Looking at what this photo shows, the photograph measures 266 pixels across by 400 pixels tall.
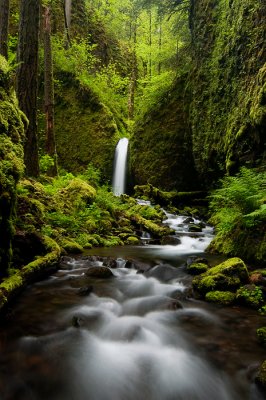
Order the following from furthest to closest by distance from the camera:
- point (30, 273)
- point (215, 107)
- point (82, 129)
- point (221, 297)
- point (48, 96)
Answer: point (82, 129) < point (48, 96) < point (215, 107) < point (30, 273) < point (221, 297)

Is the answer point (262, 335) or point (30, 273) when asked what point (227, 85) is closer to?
point (30, 273)

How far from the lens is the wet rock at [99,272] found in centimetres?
578

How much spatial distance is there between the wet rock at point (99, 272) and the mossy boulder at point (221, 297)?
69.8 inches

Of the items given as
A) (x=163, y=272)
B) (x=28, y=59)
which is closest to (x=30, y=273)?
(x=163, y=272)

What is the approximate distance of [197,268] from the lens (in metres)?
6.04

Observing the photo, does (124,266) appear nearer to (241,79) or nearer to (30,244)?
(30,244)

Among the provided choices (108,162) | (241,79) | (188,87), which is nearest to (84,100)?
(108,162)

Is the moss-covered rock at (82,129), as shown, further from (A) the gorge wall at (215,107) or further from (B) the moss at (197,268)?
(B) the moss at (197,268)

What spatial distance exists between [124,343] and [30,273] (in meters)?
1.90

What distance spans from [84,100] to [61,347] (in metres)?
18.2

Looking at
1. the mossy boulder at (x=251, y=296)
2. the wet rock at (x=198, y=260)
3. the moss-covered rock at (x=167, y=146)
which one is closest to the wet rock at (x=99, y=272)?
the wet rock at (x=198, y=260)

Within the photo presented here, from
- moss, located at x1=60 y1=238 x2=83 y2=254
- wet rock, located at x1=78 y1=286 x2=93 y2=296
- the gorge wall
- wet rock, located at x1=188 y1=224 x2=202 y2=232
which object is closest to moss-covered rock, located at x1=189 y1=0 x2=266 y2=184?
the gorge wall

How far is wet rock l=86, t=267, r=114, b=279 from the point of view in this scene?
19.0 feet

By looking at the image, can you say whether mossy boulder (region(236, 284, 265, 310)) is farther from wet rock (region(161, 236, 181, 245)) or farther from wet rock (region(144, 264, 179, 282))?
wet rock (region(161, 236, 181, 245))
